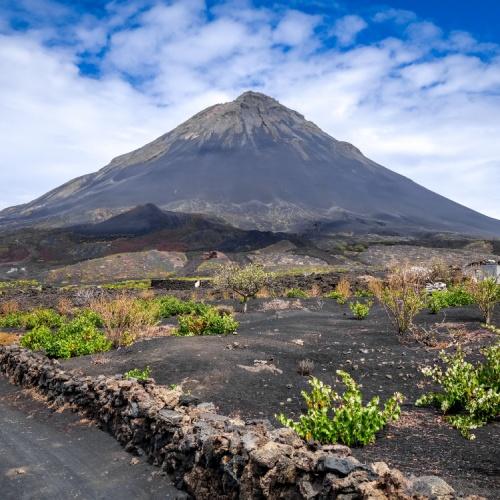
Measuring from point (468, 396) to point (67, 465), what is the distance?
671cm

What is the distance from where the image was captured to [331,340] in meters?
15.9

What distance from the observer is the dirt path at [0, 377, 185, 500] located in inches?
262

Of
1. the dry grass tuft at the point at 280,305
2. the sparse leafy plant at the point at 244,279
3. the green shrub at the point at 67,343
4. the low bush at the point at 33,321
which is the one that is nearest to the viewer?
the green shrub at the point at 67,343

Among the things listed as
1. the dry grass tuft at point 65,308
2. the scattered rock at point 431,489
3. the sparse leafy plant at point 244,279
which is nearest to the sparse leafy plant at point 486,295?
the sparse leafy plant at point 244,279

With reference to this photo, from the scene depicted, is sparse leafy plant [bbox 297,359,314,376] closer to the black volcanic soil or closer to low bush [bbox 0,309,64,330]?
the black volcanic soil

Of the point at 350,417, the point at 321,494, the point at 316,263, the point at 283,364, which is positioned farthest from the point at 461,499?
the point at 316,263

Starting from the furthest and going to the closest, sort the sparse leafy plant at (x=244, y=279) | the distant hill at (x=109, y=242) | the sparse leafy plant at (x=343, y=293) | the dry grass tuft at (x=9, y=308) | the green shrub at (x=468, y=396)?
the distant hill at (x=109, y=242) < the sparse leafy plant at (x=343, y=293) < the dry grass tuft at (x=9, y=308) < the sparse leafy plant at (x=244, y=279) < the green shrub at (x=468, y=396)

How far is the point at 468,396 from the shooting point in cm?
842

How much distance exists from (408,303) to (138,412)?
10.9m

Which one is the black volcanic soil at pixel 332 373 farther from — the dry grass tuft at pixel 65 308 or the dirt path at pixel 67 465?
the dry grass tuft at pixel 65 308

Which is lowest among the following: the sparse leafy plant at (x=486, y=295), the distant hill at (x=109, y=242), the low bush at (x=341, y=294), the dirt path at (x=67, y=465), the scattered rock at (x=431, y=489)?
the dirt path at (x=67, y=465)

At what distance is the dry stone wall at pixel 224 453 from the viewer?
4414 mm

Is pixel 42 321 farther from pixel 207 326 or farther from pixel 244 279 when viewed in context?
pixel 244 279

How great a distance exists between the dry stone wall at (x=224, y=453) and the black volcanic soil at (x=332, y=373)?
143 centimetres
